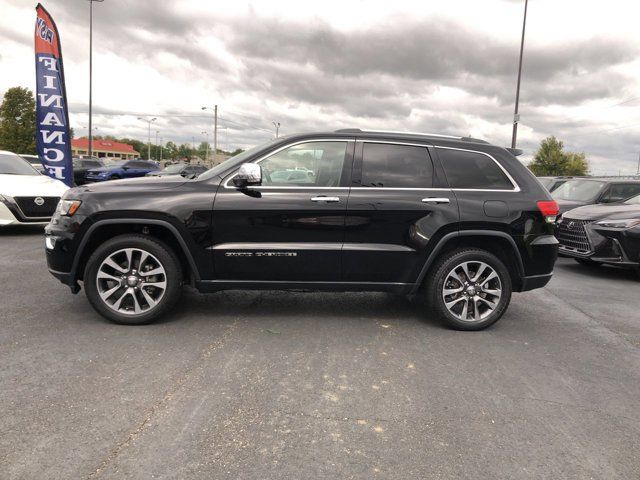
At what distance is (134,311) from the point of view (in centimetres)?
442

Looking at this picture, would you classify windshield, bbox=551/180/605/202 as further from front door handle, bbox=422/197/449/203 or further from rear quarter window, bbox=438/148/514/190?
front door handle, bbox=422/197/449/203

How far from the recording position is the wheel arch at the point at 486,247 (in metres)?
4.51

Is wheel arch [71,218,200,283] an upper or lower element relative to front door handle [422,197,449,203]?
lower

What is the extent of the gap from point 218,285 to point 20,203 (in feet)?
21.3

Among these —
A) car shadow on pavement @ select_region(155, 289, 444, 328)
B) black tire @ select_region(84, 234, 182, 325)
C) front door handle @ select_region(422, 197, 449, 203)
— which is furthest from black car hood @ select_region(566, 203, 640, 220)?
black tire @ select_region(84, 234, 182, 325)

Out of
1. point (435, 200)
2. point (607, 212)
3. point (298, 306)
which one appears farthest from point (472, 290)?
point (607, 212)

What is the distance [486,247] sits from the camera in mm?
4738

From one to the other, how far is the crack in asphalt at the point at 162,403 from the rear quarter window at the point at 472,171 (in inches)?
99.6

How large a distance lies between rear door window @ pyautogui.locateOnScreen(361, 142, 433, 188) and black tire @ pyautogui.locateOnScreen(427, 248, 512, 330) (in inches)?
29.1

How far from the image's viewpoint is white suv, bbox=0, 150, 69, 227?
8.83m

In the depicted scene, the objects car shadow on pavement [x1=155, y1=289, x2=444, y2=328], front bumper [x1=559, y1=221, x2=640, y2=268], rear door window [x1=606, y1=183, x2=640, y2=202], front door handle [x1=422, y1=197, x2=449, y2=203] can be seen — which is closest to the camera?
front door handle [x1=422, y1=197, x2=449, y2=203]

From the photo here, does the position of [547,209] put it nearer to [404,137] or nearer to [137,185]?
[404,137]

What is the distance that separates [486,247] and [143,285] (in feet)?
10.7

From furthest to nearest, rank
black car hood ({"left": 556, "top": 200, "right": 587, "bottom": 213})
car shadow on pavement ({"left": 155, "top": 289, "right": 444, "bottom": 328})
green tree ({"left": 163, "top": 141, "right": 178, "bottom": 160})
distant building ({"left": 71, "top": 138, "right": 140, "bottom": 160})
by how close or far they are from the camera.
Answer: green tree ({"left": 163, "top": 141, "right": 178, "bottom": 160}) < distant building ({"left": 71, "top": 138, "right": 140, "bottom": 160}) < black car hood ({"left": 556, "top": 200, "right": 587, "bottom": 213}) < car shadow on pavement ({"left": 155, "top": 289, "right": 444, "bottom": 328})
